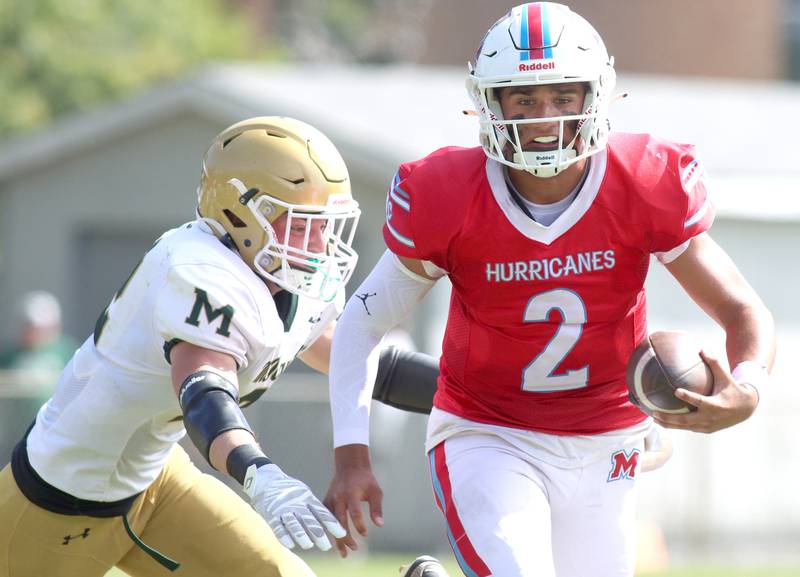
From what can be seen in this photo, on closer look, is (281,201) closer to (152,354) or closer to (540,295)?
(152,354)

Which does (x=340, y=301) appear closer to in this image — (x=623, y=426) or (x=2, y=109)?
(x=623, y=426)

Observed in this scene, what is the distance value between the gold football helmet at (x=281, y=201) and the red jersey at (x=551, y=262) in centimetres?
21

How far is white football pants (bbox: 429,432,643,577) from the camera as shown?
13.2 ft

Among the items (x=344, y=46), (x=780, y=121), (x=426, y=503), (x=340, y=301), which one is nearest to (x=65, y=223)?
(x=426, y=503)

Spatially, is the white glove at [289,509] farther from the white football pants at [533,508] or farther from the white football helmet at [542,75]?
the white football helmet at [542,75]

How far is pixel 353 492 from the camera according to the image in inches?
161

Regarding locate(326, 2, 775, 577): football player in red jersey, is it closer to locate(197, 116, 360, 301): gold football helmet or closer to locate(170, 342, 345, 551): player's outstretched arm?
locate(197, 116, 360, 301): gold football helmet

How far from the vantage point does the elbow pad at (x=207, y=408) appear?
3758mm

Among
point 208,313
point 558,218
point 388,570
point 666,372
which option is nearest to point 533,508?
point 666,372

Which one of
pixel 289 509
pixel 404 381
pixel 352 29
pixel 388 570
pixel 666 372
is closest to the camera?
pixel 289 509

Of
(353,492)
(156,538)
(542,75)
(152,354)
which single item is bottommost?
(156,538)

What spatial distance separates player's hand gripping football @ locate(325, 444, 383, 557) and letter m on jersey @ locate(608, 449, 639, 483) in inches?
26.8

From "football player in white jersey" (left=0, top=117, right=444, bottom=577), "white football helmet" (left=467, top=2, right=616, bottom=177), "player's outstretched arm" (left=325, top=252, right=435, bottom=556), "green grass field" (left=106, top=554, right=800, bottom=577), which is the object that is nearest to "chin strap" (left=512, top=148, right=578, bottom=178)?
"white football helmet" (left=467, top=2, right=616, bottom=177)

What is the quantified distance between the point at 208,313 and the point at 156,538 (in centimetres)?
89
